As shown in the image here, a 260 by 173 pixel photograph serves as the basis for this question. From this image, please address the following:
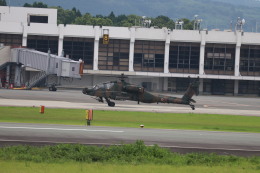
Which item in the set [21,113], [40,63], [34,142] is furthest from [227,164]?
[40,63]

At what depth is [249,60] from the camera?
119500 mm

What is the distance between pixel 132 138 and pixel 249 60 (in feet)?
314

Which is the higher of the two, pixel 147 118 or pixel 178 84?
pixel 178 84

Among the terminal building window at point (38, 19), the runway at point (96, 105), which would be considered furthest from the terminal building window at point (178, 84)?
the runway at point (96, 105)

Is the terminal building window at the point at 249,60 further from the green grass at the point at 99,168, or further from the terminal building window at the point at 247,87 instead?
the green grass at the point at 99,168

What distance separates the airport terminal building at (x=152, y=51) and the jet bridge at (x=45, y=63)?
17.8 metres

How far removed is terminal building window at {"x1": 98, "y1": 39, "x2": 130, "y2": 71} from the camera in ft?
382

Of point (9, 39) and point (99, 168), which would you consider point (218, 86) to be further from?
point (99, 168)

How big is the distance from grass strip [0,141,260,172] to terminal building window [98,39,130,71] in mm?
94021

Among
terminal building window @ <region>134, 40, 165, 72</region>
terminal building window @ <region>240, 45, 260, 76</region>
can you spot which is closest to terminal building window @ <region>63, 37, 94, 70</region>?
terminal building window @ <region>134, 40, 165, 72</region>

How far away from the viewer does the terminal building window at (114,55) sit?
4587 inches

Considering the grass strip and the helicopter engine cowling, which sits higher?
the helicopter engine cowling

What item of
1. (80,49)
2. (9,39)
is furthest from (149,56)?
(9,39)

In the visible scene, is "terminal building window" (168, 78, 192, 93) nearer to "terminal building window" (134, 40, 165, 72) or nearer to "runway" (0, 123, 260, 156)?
"terminal building window" (134, 40, 165, 72)
